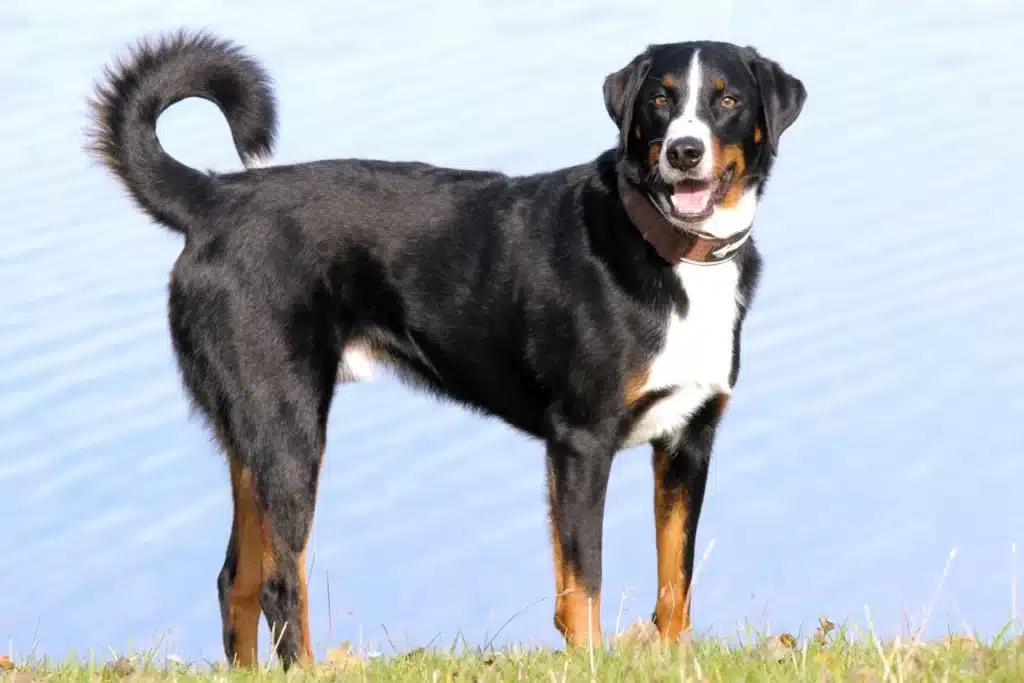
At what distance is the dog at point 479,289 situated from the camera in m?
4.59

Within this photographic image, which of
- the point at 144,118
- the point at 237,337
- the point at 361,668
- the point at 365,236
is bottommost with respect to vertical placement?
the point at 361,668

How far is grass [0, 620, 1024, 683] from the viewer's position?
11.5ft

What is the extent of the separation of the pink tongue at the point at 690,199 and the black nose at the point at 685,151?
0.51 feet

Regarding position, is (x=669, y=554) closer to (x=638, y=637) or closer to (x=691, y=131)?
(x=638, y=637)

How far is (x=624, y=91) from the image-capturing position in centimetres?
471

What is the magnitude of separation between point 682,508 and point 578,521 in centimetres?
48

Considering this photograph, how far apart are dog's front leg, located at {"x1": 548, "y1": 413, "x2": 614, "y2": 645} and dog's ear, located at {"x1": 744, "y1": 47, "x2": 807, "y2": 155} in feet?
3.80

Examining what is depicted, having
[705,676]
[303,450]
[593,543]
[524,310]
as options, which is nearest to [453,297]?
[524,310]

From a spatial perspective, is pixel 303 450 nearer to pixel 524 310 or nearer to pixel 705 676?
pixel 524 310

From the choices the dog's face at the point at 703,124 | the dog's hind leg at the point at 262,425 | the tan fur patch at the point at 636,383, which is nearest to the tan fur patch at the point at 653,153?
the dog's face at the point at 703,124

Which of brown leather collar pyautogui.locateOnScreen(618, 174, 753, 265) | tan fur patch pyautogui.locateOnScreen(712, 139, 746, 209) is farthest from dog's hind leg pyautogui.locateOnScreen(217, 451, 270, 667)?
tan fur patch pyautogui.locateOnScreen(712, 139, 746, 209)

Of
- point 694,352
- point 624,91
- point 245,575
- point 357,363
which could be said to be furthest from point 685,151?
point 245,575

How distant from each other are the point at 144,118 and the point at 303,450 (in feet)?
4.51

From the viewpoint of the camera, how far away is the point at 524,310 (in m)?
4.83
